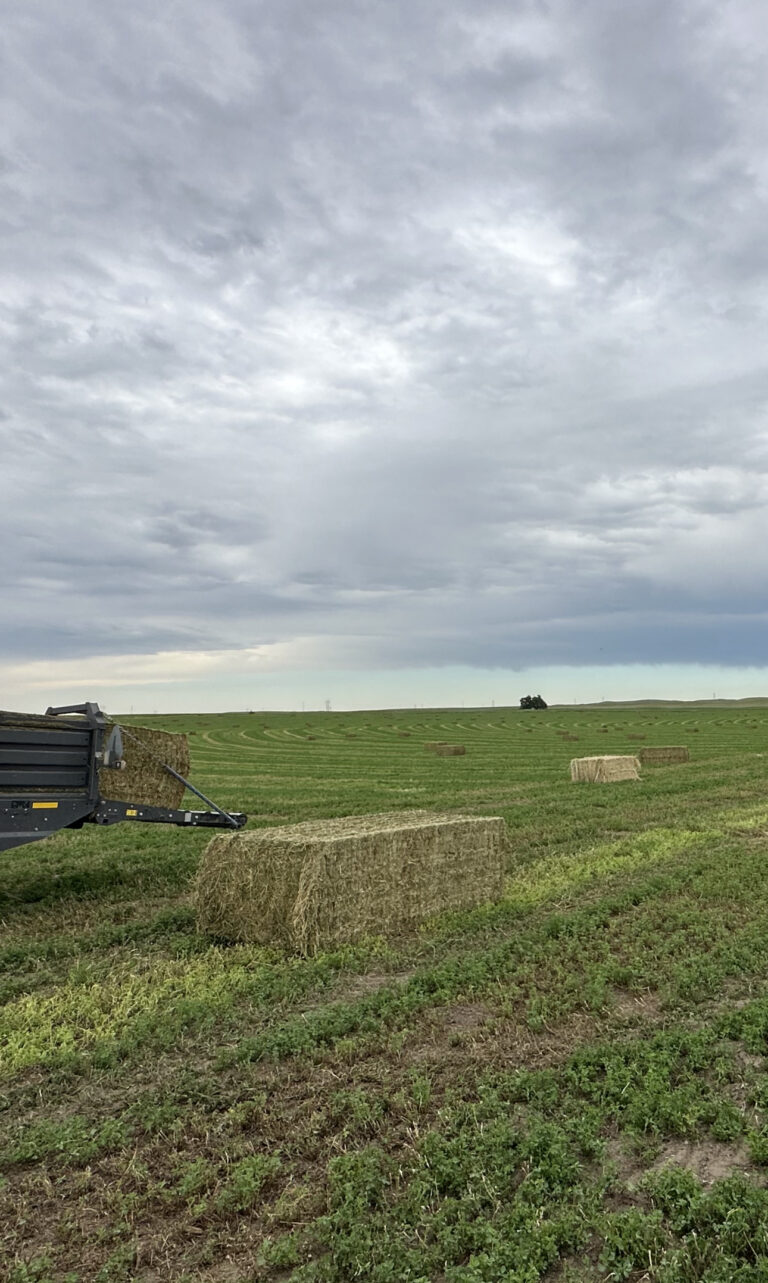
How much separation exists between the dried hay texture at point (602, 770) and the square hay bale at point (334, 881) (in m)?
17.6

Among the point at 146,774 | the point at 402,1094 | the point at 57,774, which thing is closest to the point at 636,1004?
the point at 402,1094

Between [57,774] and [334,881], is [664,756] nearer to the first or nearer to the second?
[334,881]

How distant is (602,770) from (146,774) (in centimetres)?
1816

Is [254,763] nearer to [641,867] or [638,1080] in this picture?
[641,867]

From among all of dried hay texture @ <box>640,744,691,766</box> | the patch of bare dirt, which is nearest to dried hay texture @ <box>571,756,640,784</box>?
dried hay texture @ <box>640,744,691,766</box>

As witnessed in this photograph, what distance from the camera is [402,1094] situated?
17.4 ft

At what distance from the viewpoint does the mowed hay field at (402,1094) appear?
3930 millimetres

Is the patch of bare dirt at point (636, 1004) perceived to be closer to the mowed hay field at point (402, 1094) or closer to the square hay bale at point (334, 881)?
the mowed hay field at point (402, 1094)

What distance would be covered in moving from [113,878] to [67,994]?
5.50 meters

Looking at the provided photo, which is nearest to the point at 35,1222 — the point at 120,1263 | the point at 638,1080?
the point at 120,1263

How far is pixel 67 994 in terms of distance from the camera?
7383 millimetres

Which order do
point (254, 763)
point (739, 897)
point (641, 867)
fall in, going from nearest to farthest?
point (739, 897), point (641, 867), point (254, 763)

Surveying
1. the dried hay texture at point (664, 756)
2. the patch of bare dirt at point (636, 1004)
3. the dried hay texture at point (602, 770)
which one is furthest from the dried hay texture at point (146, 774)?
the dried hay texture at point (664, 756)

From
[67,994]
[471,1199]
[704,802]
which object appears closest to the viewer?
[471,1199]
